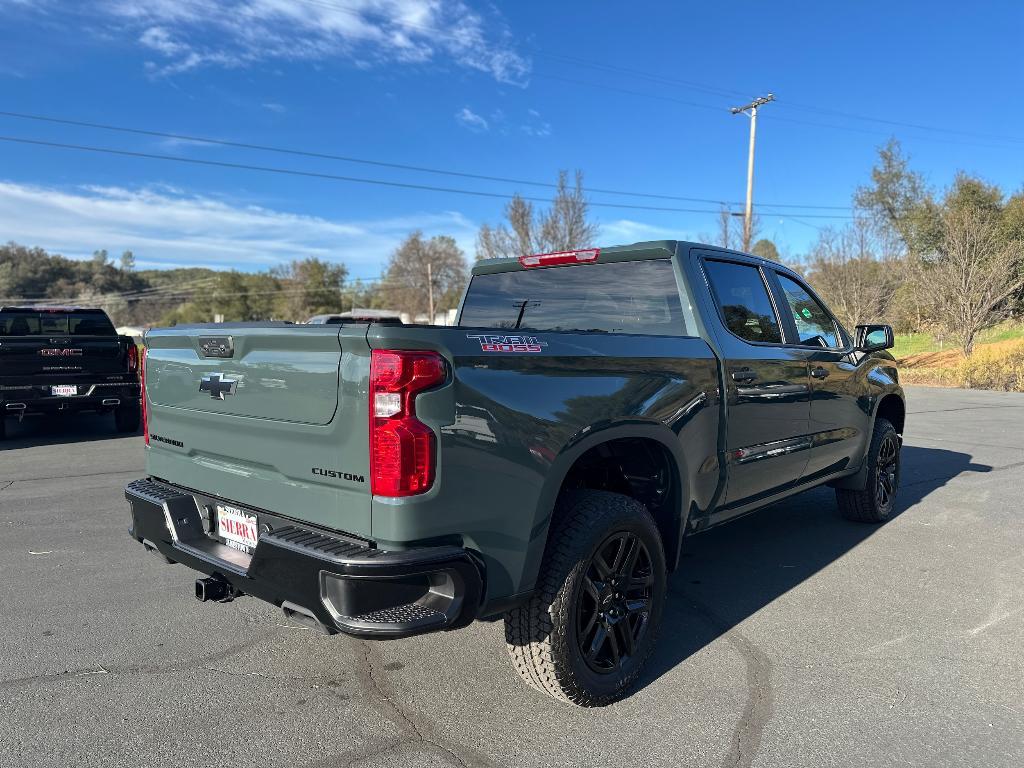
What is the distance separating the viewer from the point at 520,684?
306cm

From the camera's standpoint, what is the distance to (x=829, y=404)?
4.66 meters

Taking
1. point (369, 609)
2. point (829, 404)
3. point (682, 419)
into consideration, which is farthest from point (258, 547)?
point (829, 404)

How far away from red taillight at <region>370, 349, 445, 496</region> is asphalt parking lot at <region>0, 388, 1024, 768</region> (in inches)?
41.1

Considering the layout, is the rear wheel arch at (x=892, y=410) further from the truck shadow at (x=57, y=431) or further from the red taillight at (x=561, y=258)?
the truck shadow at (x=57, y=431)

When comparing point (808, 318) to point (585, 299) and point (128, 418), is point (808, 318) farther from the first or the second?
point (128, 418)

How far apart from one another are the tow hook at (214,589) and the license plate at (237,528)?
14 centimetres

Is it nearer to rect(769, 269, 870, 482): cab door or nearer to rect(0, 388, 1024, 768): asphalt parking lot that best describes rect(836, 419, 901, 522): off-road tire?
rect(769, 269, 870, 482): cab door

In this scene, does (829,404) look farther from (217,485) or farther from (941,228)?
(941,228)

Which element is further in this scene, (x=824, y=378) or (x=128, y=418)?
Result: (x=128, y=418)

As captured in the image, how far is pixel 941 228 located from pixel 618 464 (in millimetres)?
36556

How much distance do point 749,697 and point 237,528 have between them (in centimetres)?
221

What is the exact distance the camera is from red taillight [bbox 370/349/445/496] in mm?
2264

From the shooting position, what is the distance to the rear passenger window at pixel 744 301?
387 centimetres

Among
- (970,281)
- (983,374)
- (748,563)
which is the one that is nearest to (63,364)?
(748,563)
